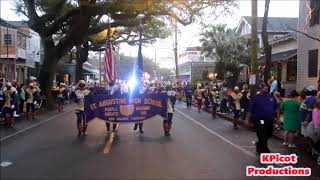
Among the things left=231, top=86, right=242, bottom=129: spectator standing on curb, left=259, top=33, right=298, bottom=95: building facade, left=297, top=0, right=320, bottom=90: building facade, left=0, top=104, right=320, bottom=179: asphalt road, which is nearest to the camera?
left=0, top=104, right=320, bottom=179: asphalt road

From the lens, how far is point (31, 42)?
5253cm

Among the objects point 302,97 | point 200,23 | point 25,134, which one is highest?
point 200,23

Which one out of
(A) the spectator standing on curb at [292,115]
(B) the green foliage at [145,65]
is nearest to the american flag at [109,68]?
(A) the spectator standing on curb at [292,115]

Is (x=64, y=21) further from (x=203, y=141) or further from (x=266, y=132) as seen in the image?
(x=266, y=132)

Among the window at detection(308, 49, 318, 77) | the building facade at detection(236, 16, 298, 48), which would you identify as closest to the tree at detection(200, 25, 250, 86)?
the building facade at detection(236, 16, 298, 48)

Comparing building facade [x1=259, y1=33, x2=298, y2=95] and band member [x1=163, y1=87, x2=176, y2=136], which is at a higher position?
building facade [x1=259, y1=33, x2=298, y2=95]

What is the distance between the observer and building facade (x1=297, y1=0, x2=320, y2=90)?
90.9ft

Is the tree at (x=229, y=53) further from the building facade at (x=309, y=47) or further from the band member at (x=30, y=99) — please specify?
the band member at (x=30, y=99)

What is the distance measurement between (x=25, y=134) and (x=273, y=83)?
10677 mm

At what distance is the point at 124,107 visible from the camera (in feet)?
55.0

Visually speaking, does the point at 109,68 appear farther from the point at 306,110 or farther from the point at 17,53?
the point at 17,53

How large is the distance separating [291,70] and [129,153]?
25.4 metres

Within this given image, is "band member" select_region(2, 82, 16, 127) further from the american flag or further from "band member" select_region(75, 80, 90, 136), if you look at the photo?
"band member" select_region(75, 80, 90, 136)

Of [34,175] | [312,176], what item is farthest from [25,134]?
[312,176]
